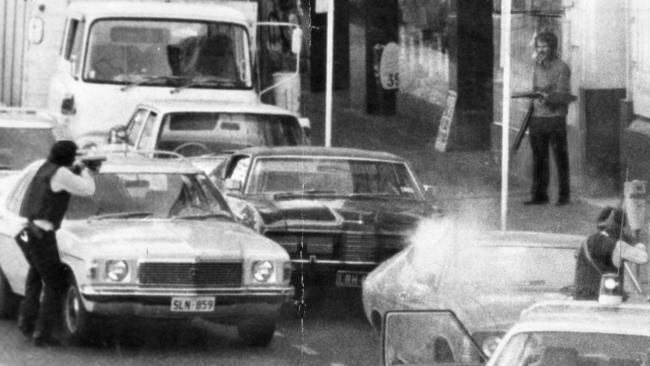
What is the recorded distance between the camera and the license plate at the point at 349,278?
13.7 m

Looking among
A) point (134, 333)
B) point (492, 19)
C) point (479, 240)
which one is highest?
point (492, 19)

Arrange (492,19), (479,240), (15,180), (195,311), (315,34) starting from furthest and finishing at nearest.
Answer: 1. (315,34)
2. (492,19)
3. (15,180)
4. (195,311)
5. (479,240)

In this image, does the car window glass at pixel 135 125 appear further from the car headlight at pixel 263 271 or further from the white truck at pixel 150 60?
the car headlight at pixel 263 271

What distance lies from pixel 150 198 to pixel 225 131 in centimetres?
470

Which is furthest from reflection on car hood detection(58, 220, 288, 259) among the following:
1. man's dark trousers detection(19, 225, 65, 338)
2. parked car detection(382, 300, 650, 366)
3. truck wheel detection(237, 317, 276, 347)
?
parked car detection(382, 300, 650, 366)

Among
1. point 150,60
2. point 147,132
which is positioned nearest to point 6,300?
point 147,132

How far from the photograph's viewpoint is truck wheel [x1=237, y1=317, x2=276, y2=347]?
12.6 meters

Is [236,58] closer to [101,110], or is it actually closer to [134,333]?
[101,110]

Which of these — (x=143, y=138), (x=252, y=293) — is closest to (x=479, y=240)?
(x=252, y=293)

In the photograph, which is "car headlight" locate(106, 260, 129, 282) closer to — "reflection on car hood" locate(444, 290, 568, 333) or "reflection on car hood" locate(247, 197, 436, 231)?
"reflection on car hood" locate(247, 197, 436, 231)

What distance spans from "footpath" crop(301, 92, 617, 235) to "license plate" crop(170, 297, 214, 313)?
681 cm

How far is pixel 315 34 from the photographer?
39031mm

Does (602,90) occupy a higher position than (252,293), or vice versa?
(602,90)

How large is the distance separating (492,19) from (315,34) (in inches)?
508
